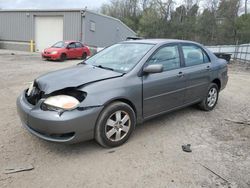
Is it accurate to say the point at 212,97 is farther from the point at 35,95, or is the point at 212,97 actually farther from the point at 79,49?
the point at 79,49

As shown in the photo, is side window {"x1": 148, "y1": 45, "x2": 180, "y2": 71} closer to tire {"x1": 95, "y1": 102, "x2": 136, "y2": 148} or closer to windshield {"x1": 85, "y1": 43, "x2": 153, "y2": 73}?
windshield {"x1": 85, "y1": 43, "x2": 153, "y2": 73}

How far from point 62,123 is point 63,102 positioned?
0.28 meters

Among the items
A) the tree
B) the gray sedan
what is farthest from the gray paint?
the tree

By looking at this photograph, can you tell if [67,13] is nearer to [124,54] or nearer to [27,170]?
[124,54]

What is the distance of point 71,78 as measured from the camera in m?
3.61

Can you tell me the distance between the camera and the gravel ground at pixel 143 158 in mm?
2904

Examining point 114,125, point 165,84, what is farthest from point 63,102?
point 165,84

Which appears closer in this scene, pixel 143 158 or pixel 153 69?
pixel 143 158

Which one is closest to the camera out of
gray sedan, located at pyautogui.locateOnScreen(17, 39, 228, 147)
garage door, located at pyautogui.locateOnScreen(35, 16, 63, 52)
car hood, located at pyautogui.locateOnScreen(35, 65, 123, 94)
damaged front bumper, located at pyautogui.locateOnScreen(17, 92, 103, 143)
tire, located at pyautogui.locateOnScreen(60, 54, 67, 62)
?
damaged front bumper, located at pyautogui.locateOnScreen(17, 92, 103, 143)

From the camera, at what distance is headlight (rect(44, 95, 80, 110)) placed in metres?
3.21

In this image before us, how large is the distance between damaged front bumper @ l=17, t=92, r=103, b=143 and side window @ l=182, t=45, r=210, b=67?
230 centimetres

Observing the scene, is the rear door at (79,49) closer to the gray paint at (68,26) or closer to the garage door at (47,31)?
the gray paint at (68,26)

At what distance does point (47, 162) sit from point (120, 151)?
984 mm

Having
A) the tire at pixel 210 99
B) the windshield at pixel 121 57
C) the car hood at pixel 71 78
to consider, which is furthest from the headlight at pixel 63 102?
the tire at pixel 210 99
